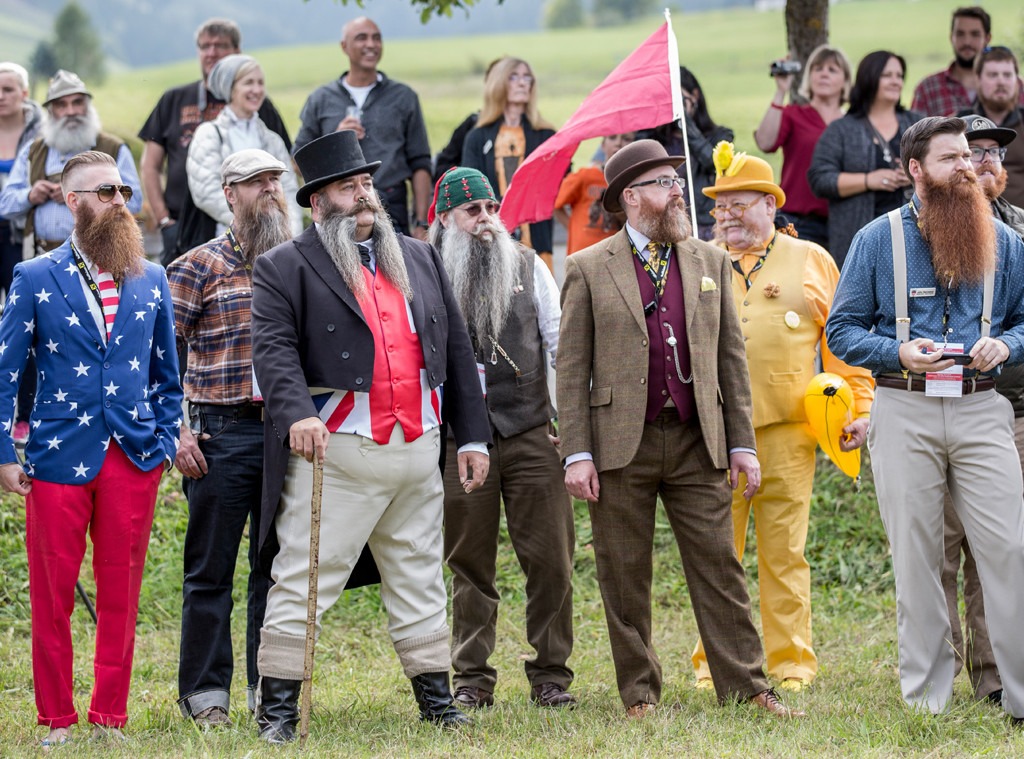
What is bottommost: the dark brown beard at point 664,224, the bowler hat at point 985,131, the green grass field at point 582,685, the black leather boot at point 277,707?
the green grass field at point 582,685

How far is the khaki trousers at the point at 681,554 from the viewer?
6242 millimetres

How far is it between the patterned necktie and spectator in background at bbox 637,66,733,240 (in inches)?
169

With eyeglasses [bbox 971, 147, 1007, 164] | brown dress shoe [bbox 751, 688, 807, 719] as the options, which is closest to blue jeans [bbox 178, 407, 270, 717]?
brown dress shoe [bbox 751, 688, 807, 719]

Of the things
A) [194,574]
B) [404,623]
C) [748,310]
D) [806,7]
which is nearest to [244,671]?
[194,574]

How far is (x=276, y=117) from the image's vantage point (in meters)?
10.1

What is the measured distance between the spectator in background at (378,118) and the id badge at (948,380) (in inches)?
201

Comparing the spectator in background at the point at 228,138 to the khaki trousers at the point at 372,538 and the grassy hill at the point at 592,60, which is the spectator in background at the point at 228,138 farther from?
the grassy hill at the point at 592,60

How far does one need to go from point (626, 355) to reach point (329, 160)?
152 centimetres

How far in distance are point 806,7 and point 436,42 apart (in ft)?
140

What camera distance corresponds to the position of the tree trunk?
11.9 m

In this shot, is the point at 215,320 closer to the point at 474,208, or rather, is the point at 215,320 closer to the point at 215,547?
the point at 215,547

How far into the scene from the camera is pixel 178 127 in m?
10.3

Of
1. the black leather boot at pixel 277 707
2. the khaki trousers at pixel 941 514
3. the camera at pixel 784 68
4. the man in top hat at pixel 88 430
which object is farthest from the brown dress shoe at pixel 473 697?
the camera at pixel 784 68

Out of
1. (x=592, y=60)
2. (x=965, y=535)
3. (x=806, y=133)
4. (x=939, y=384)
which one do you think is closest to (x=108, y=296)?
(x=939, y=384)
